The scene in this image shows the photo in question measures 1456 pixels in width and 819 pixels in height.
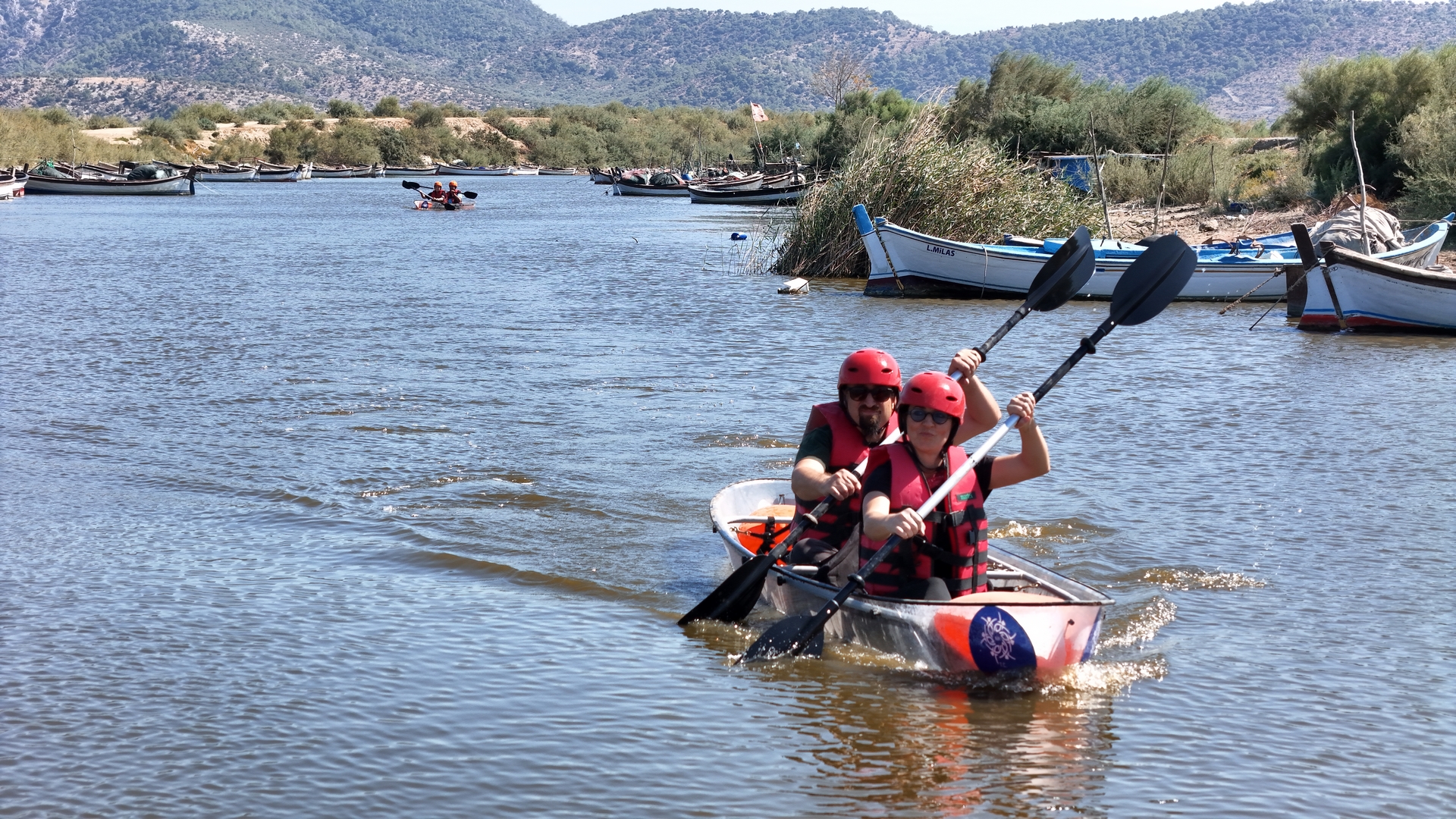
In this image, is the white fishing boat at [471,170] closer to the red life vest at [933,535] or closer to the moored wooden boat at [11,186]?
the moored wooden boat at [11,186]

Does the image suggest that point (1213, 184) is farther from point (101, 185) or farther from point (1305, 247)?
point (101, 185)

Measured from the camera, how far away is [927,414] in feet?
19.2

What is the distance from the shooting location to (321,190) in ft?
231

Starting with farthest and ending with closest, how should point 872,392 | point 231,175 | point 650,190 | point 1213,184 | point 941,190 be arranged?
point 231,175
point 650,190
point 1213,184
point 941,190
point 872,392

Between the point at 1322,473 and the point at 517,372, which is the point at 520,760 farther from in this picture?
the point at 517,372

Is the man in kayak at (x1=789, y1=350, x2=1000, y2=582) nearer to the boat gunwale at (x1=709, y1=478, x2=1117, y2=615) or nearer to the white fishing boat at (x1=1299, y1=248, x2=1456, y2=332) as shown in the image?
the boat gunwale at (x1=709, y1=478, x2=1117, y2=615)

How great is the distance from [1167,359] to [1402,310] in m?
3.51

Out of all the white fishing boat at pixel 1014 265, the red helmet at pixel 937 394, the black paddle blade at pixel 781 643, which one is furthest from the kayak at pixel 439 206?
the red helmet at pixel 937 394

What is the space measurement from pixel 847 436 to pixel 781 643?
1069 mm

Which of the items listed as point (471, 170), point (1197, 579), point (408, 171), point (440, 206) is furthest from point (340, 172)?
point (1197, 579)

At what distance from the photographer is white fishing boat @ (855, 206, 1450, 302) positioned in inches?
785

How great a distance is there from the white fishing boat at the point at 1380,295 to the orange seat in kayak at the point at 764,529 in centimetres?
1120

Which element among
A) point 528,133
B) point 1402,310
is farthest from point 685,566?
point 528,133

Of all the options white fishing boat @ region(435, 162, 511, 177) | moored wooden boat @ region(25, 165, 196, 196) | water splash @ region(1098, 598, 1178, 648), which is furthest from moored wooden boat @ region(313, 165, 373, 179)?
water splash @ region(1098, 598, 1178, 648)
